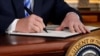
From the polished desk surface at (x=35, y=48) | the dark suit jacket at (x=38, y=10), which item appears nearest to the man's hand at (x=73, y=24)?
the dark suit jacket at (x=38, y=10)

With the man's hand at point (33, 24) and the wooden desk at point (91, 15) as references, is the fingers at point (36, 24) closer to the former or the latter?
the man's hand at point (33, 24)

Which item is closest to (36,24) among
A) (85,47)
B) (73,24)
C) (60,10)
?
(73,24)

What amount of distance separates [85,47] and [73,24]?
353 millimetres

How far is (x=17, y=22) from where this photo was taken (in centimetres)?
101

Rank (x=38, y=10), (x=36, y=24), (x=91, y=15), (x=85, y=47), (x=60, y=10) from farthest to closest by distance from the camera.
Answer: (x=91, y=15) → (x=60, y=10) → (x=38, y=10) → (x=36, y=24) → (x=85, y=47)

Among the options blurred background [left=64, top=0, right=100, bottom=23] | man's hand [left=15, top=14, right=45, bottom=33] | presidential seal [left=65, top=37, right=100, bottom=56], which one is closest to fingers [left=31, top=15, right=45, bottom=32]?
man's hand [left=15, top=14, right=45, bottom=33]

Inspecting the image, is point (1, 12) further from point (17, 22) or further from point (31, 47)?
point (31, 47)

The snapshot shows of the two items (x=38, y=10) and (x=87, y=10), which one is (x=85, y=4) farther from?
(x=38, y=10)

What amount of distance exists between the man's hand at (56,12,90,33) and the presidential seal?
0.27m

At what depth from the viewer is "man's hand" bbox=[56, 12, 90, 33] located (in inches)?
39.4

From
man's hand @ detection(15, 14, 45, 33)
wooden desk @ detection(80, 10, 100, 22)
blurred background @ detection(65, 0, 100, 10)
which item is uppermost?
man's hand @ detection(15, 14, 45, 33)

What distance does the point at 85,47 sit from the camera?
0.70 m

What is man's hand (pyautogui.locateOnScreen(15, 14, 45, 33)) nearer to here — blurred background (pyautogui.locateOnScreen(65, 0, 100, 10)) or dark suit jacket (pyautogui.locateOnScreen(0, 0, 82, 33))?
dark suit jacket (pyautogui.locateOnScreen(0, 0, 82, 33))

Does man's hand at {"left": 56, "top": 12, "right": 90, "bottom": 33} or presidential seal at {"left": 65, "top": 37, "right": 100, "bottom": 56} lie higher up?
presidential seal at {"left": 65, "top": 37, "right": 100, "bottom": 56}
